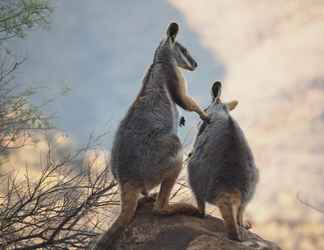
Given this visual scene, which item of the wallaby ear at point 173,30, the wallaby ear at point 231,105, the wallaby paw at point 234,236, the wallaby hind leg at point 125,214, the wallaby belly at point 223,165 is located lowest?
the wallaby paw at point 234,236

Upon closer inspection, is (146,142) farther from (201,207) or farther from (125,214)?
(201,207)

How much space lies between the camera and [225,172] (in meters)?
6.43

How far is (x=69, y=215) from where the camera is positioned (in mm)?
10258

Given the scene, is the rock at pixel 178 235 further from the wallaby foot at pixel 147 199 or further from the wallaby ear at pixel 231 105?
the wallaby ear at pixel 231 105

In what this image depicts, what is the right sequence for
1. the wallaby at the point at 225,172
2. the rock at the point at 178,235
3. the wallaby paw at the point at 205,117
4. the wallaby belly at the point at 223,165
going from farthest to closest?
the wallaby paw at the point at 205,117, the wallaby belly at the point at 223,165, the wallaby at the point at 225,172, the rock at the point at 178,235

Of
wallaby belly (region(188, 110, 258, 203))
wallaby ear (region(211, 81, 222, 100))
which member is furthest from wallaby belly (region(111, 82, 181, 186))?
wallaby ear (region(211, 81, 222, 100))

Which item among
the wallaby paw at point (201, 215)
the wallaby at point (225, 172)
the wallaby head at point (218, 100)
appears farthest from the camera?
the wallaby head at point (218, 100)

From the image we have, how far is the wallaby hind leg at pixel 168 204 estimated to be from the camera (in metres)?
6.46

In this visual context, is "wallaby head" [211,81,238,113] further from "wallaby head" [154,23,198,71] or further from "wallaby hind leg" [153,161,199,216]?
"wallaby hind leg" [153,161,199,216]

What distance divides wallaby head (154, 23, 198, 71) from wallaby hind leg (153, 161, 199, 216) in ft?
6.26

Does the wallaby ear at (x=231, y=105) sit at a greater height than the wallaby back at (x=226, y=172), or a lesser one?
greater

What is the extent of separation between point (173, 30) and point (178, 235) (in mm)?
3092

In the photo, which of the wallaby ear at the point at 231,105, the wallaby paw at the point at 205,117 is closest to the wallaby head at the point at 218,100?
the wallaby ear at the point at 231,105

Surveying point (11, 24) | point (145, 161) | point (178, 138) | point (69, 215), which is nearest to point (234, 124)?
point (178, 138)
